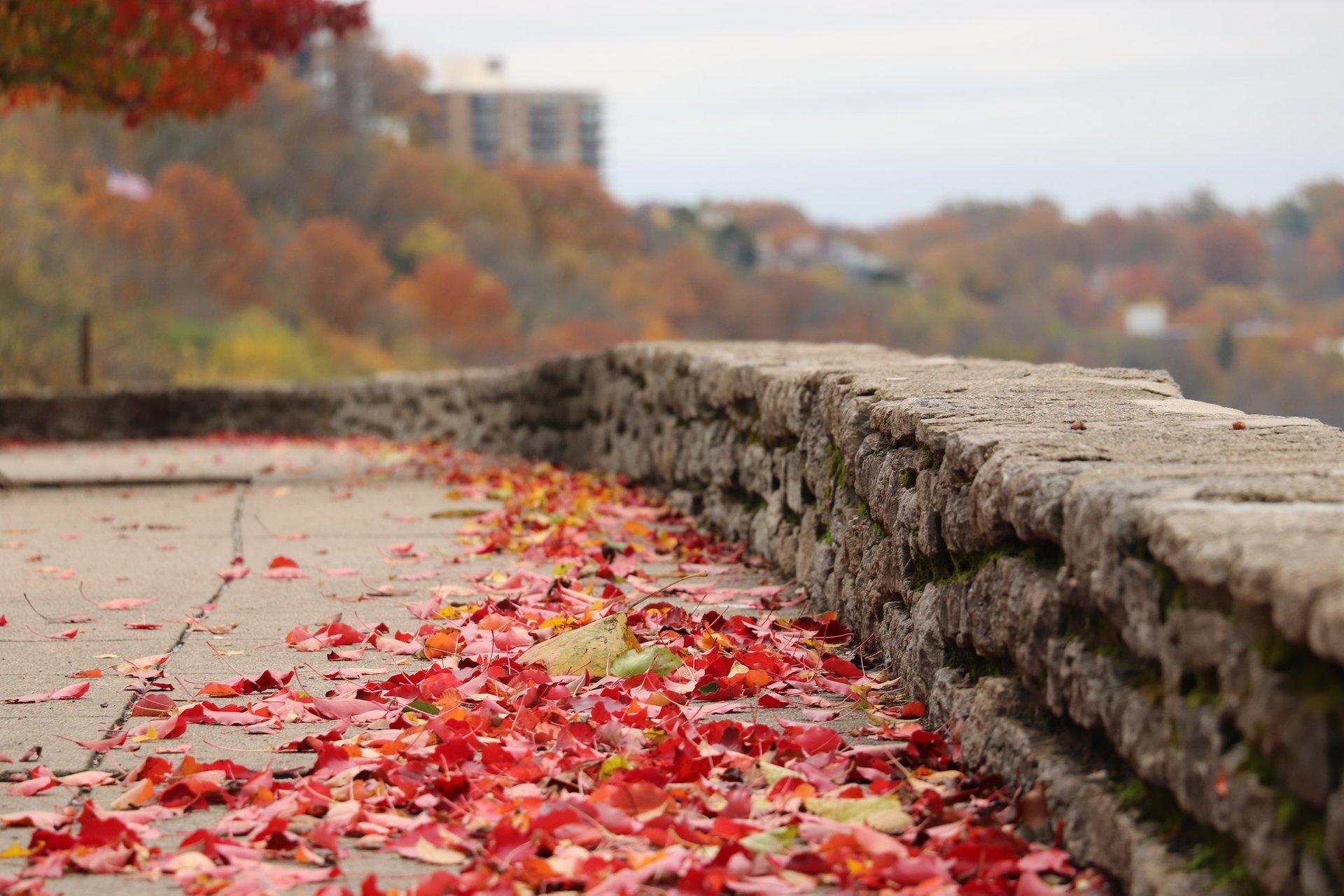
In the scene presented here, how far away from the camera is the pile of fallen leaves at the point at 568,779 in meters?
2.45

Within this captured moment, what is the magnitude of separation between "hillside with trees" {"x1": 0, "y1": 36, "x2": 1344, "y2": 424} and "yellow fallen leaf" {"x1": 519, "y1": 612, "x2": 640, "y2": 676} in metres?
26.1

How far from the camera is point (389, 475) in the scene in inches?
414

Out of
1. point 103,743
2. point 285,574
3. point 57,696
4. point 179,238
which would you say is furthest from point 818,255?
point 103,743

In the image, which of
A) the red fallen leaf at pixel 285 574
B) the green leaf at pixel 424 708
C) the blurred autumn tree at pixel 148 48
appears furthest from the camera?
the blurred autumn tree at pixel 148 48

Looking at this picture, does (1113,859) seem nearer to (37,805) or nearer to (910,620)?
(910,620)

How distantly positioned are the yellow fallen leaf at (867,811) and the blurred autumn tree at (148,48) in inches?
Result: 332

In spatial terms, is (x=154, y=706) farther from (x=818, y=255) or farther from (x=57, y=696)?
(x=818, y=255)

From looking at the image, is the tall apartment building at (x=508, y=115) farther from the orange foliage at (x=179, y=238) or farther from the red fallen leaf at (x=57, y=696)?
the red fallen leaf at (x=57, y=696)

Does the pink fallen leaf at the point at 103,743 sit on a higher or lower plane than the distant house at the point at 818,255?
lower

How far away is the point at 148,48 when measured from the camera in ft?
33.0

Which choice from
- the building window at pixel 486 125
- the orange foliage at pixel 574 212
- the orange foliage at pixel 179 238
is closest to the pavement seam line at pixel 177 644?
the orange foliage at pixel 179 238

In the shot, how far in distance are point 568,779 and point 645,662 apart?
2.96 feet

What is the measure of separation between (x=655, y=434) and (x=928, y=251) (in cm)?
6137

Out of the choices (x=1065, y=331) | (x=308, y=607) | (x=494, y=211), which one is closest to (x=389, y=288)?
(x=494, y=211)
